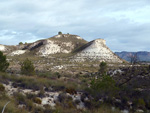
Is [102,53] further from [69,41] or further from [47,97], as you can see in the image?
[47,97]

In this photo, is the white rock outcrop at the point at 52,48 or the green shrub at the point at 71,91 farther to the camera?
the white rock outcrop at the point at 52,48

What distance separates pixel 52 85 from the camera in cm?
1393

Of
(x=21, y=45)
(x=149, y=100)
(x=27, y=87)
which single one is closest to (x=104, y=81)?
(x=149, y=100)

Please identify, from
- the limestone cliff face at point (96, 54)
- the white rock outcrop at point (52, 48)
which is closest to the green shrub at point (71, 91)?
the limestone cliff face at point (96, 54)

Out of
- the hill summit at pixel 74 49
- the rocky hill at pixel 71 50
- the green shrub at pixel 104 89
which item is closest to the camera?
the green shrub at pixel 104 89

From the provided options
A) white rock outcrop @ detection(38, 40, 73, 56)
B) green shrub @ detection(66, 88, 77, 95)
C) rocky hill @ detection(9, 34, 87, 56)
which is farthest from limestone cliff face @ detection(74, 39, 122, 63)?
green shrub @ detection(66, 88, 77, 95)

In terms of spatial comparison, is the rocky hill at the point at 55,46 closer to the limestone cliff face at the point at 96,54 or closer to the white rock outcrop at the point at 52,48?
the white rock outcrop at the point at 52,48

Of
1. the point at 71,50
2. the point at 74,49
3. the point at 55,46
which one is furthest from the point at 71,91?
the point at 74,49

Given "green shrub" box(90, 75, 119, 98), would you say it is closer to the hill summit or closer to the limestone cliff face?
the hill summit

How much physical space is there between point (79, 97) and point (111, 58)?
226 feet

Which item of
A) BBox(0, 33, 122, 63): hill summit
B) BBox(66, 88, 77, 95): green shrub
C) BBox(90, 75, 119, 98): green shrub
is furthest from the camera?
BBox(0, 33, 122, 63): hill summit

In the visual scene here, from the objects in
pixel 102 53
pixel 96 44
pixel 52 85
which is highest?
pixel 96 44

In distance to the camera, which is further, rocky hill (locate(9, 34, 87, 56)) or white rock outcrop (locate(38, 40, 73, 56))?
rocky hill (locate(9, 34, 87, 56))

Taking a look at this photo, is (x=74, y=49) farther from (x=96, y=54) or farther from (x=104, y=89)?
(x=104, y=89)
